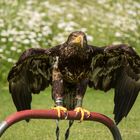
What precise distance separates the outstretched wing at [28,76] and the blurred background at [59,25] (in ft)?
17.8

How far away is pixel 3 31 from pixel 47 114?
34.8 ft

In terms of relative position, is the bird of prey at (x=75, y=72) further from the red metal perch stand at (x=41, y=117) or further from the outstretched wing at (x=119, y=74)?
the red metal perch stand at (x=41, y=117)

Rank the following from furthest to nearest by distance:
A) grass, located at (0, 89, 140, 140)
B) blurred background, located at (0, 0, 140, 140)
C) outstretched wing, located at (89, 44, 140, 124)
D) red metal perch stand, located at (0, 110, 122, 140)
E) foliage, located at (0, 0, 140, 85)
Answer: foliage, located at (0, 0, 140, 85) → blurred background, located at (0, 0, 140, 140) → grass, located at (0, 89, 140, 140) → outstretched wing, located at (89, 44, 140, 124) → red metal perch stand, located at (0, 110, 122, 140)

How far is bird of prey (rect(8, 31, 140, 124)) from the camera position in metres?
7.73

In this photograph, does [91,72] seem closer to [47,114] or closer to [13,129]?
[47,114]

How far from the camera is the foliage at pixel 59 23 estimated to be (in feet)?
56.1

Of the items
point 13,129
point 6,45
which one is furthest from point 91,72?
Answer: point 6,45

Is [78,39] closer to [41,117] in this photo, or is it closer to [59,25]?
[41,117]

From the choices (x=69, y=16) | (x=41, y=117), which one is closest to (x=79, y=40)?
(x=41, y=117)

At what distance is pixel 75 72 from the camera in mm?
7762

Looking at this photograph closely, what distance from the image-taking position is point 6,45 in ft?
56.1

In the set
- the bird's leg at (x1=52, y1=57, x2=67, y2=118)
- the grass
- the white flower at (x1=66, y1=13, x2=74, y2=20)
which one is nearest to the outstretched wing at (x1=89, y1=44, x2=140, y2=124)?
the bird's leg at (x1=52, y1=57, x2=67, y2=118)

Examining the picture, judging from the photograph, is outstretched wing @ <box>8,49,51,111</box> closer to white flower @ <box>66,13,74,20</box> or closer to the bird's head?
the bird's head

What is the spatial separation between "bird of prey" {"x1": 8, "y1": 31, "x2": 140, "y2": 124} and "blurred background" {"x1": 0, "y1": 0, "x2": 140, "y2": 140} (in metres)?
5.43
